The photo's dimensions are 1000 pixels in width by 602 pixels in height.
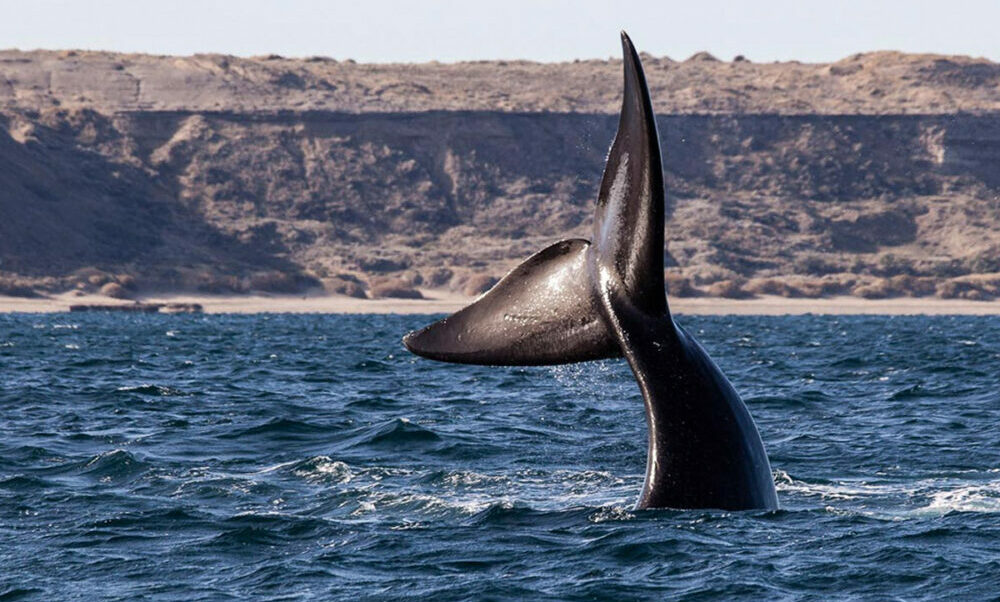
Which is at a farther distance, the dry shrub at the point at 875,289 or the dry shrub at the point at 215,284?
the dry shrub at the point at 875,289

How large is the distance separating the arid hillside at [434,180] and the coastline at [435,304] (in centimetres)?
143

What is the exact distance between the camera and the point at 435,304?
11394cm

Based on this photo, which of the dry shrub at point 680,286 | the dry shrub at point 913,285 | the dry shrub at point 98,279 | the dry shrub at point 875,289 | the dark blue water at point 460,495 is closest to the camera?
the dark blue water at point 460,495

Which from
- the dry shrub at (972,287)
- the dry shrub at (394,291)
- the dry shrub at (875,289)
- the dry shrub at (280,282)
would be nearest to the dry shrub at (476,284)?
the dry shrub at (394,291)

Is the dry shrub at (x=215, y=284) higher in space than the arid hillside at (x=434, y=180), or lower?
lower

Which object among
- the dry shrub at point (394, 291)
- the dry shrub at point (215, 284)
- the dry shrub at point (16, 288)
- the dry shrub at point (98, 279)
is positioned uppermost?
the dry shrub at point (394, 291)

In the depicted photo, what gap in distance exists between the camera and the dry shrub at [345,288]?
116 m

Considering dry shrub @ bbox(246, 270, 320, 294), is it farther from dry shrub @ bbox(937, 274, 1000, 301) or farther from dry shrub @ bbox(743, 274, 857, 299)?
dry shrub @ bbox(937, 274, 1000, 301)

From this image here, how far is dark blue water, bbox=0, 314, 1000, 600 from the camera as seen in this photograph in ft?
42.0

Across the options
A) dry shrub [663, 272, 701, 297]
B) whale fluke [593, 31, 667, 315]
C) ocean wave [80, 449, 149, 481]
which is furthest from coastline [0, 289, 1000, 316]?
whale fluke [593, 31, 667, 315]

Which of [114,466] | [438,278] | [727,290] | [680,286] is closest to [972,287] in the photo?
[727,290]

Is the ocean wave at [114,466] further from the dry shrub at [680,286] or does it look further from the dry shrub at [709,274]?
the dry shrub at [709,274]

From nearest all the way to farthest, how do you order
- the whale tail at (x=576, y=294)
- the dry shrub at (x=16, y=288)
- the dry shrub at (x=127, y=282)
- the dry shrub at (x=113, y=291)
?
the whale tail at (x=576, y=294)
the dry shrub at (x=16, y=288)
the dry shrub at (x=113, y=291)
the dry shrub at (x=127, y=282)

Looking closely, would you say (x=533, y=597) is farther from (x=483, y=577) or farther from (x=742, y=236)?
(x=742, y=236)
